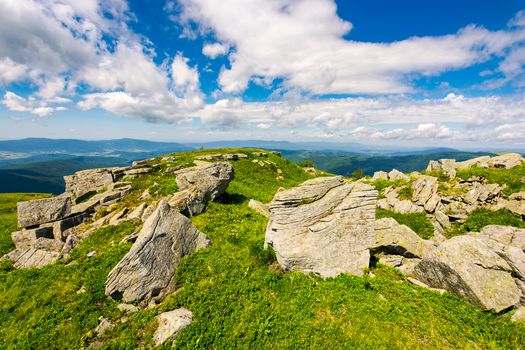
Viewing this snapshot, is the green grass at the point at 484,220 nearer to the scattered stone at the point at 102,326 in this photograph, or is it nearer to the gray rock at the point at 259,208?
the gray rock at the point at 259,208

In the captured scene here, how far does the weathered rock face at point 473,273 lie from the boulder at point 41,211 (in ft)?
93.1

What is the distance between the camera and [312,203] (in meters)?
15.6

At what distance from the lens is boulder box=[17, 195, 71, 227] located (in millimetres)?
19469

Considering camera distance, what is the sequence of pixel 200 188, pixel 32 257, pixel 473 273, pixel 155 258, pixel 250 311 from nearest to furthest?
pixel 250 311 < pixel 473 273 < pixel 155 258 < pixel 32 257 < pixel 200 188

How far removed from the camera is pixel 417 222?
23.2 metres

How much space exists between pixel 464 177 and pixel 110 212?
39921 millimetres

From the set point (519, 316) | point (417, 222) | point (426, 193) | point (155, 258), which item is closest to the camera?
point (519, 316)

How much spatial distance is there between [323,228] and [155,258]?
1019 cm

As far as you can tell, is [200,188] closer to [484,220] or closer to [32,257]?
[32,257]

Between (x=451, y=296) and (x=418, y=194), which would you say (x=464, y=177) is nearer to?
(x=418, y=194)

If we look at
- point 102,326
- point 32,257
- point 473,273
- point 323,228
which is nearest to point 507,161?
point 473,273

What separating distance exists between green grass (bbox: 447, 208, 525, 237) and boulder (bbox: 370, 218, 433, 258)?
9.01m

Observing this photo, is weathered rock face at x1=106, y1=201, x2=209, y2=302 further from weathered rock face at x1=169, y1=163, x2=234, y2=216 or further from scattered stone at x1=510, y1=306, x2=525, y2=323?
scattered stone at x1=510, y1=306, x2=525, y2=323

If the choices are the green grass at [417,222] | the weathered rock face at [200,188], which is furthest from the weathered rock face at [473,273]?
the weathered rock face at [200,188]
